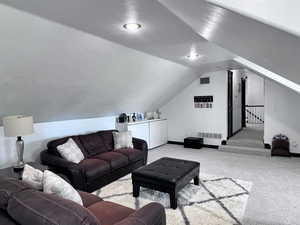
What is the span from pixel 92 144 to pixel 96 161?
2.07ft

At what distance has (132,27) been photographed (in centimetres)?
244

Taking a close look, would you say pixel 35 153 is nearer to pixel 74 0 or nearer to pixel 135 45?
pixel 135 45

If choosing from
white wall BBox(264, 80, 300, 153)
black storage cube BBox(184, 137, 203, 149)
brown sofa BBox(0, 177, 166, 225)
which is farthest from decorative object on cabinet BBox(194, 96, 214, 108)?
brown sofa BBox(0, 177, 166, 225)

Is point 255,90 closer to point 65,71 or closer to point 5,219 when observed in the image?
point 65,71

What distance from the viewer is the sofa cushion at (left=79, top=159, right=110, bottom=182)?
315 centimetres

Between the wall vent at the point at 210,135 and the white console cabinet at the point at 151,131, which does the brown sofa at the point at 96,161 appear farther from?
the wall vent at the point at 210,135

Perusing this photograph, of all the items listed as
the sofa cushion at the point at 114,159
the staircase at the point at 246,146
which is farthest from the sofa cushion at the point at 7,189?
the staircase at the point at 246,146

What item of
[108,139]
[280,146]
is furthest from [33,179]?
[280,146]

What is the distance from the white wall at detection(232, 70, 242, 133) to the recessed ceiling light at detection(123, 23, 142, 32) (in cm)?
536

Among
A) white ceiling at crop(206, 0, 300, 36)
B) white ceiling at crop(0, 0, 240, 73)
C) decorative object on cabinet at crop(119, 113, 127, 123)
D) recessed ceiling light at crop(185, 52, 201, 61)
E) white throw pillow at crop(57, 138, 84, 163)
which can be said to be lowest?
white throw pillow at crop(57, 138, 84, 163)

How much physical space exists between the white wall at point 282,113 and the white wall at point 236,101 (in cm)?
157

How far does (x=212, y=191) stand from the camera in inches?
126

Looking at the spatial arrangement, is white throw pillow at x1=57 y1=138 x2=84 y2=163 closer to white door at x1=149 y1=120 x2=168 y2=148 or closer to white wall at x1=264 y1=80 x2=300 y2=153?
white door at x1=149 y1=120 x2=168 y2=148

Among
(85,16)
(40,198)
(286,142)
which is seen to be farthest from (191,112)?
(40,198)
